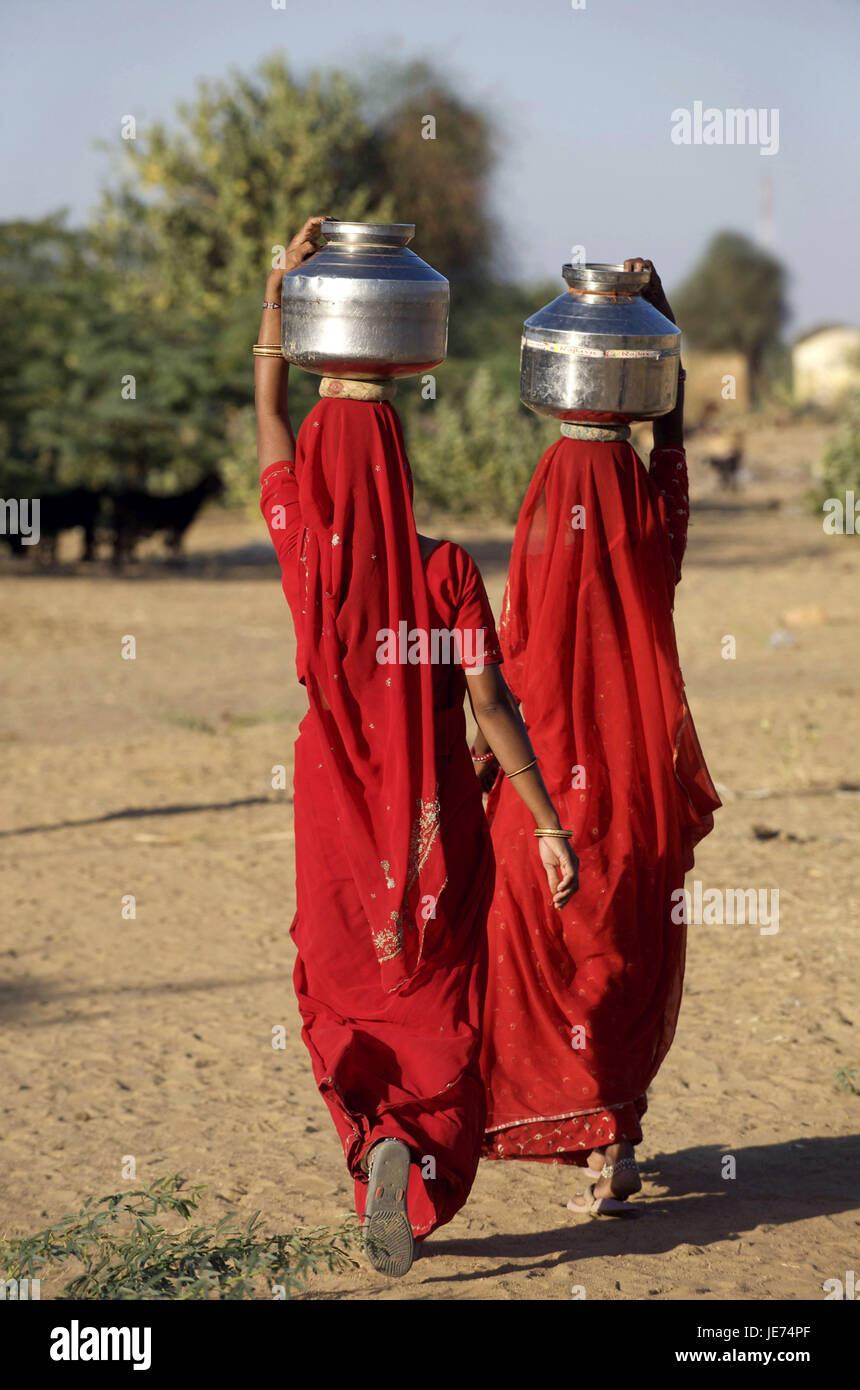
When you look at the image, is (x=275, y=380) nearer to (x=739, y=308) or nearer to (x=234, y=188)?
(x=234, y=188)

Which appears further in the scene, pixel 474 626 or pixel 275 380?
pixel 275 380

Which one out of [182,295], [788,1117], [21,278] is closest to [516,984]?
[788,1117]

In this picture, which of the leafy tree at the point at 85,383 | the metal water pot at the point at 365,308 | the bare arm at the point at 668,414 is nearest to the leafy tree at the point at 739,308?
the leafy tree at the point at 85,383

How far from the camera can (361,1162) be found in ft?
10.1

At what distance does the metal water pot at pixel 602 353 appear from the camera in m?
3.64

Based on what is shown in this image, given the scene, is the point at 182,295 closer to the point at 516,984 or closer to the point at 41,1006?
the point at 41,1006

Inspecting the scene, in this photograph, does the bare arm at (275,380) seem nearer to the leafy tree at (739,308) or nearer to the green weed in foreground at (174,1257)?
the green weed in foreground at (174,1257)

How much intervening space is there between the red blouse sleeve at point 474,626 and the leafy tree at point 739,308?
5777cm

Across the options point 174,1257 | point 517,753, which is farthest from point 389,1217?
point 517,753

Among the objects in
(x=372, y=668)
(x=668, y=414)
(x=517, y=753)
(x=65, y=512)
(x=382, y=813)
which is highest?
(x=668, y=414)

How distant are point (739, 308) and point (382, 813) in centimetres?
6002

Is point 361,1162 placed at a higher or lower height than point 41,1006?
higher

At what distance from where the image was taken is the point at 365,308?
3051mm
